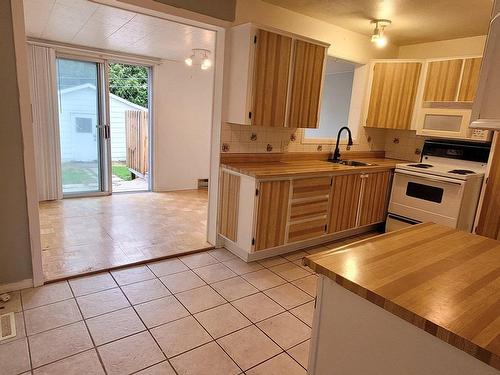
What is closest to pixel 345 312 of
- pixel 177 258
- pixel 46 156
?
pixel 177 258

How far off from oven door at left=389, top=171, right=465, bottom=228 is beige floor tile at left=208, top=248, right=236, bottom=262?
2152mm

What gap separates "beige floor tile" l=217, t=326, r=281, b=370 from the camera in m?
1.83

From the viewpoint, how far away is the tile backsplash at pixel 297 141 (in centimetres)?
328

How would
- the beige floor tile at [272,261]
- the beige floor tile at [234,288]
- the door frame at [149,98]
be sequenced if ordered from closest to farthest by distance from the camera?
the beige floor tile at [234,288]
the beige floor tile at [272,261]
the door frame at [149,98]

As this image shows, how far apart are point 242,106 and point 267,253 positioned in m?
1.46

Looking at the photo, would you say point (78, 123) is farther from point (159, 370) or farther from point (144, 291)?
point (159, 370)

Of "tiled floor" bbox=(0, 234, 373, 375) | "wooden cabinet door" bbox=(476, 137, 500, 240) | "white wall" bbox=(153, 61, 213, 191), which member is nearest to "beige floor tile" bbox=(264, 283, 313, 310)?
"tiled floor" bbox=(0, 234, 373, 375)

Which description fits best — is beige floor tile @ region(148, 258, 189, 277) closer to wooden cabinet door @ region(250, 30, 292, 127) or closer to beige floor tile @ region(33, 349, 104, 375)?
beige floor tile @ region(33, 349, 104, 375)

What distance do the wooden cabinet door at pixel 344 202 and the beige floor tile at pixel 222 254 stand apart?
1143 mm

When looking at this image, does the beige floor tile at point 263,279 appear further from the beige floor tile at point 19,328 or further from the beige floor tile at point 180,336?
the beige floor tile at point 19,328

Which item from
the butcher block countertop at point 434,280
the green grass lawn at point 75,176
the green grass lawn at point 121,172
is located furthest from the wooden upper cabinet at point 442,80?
the green grass lawn at point 121,172

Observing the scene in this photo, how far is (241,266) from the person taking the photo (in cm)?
298

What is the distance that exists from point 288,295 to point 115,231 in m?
2.20

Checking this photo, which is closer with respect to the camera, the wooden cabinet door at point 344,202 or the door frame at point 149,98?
the wooden cabinet door at point 344,202
